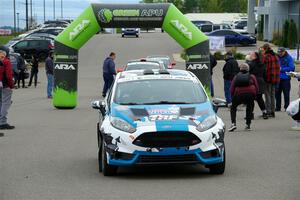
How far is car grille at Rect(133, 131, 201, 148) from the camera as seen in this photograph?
35.2 feet

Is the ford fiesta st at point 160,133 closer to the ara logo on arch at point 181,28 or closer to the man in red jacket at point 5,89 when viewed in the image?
the man in red jacket at point 5,89

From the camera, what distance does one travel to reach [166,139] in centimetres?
1074

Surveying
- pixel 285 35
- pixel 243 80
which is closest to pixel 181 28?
pixel 243 80

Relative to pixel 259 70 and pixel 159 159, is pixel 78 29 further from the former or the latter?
pixel 159 159

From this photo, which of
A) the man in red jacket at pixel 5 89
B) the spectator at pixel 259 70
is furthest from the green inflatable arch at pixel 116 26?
the man in red jacket at pixel 5 89

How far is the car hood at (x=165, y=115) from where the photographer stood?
1083 cm

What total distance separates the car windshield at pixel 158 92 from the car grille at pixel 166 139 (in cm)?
106

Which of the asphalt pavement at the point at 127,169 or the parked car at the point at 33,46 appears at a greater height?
the parked car at the point at 33,46

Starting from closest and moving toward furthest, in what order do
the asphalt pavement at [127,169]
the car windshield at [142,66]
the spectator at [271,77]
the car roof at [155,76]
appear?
the asphalt pavement at [127,169]
the car roof at [155,76]
the spectator at [271,77]
the car windshield at [142,66]

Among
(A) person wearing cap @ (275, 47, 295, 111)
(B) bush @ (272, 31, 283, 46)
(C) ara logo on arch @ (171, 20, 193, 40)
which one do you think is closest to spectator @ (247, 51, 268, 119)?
(A) person wearing cap @ (275, 47, 295, 111)

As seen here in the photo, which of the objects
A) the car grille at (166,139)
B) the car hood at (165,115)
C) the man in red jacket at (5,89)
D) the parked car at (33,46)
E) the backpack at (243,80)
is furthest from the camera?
the parked car at (33,46)

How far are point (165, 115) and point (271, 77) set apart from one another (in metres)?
9.41

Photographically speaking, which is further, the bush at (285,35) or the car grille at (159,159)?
the bush at (285,35)

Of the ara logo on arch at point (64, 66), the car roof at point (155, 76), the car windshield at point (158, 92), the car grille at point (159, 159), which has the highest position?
the car roof at point (155, 76)
